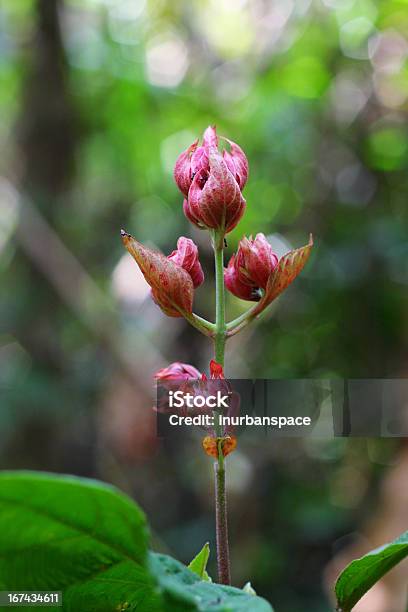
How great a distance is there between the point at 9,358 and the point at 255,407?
3.22m

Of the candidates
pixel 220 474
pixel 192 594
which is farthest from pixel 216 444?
pixel 192 594

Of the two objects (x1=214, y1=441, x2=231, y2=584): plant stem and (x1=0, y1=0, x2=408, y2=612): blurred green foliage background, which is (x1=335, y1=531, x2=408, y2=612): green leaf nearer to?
(x1=214, y1=441, x2=231, y2=584): plant stem

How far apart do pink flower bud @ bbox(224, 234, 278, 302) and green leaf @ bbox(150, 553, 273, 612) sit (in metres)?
0.23

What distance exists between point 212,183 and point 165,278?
9 centimetres

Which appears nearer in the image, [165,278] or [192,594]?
[192,594]

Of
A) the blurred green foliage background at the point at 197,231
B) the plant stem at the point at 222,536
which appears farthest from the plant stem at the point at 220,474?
the blurred green foliage background at the point at 197,231

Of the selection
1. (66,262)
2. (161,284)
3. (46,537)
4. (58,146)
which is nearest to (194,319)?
(161,284)

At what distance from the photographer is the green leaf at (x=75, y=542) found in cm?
41

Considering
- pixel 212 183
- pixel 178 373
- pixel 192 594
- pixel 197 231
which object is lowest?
pixel 192 594

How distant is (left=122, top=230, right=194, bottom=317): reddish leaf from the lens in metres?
0.57

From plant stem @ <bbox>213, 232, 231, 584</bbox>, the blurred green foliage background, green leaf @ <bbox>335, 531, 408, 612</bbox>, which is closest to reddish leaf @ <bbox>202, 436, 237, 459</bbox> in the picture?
plant stem @ <bbox>213, 232, 231, 584</bbox>

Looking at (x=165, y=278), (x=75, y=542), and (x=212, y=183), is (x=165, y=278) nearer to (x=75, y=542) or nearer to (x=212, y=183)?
(x=212, y=183)

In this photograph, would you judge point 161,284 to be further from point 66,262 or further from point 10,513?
point 66,262

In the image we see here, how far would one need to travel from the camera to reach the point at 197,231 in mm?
3201
